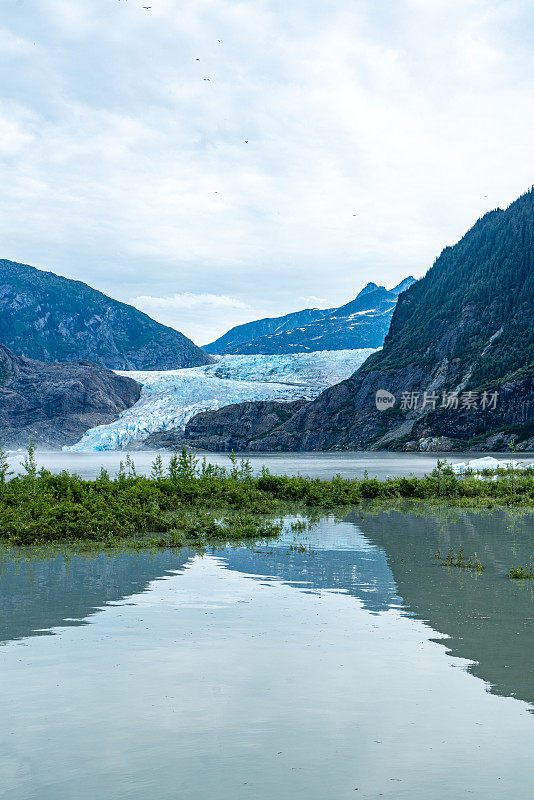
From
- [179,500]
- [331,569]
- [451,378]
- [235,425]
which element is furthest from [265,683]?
[235,425]

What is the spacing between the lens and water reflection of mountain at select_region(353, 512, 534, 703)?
736cm

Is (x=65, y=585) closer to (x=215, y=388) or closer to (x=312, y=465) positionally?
(x=312, y=465)

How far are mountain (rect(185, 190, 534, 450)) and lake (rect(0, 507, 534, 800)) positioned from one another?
342 feet

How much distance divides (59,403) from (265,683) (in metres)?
189

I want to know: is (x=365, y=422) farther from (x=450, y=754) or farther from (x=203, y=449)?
(x=450, y=754)

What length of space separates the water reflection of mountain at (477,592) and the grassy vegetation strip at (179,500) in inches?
159

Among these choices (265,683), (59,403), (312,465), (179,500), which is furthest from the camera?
(59,403)

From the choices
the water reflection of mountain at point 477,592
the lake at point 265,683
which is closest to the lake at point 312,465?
the water reflection of mountain at point 477,592

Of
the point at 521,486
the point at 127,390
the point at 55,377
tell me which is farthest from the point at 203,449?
the point at 521,486

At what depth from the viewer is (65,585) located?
1128 centimetres

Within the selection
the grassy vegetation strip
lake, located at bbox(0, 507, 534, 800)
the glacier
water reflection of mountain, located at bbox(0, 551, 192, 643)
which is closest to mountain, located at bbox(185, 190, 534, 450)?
the glacier

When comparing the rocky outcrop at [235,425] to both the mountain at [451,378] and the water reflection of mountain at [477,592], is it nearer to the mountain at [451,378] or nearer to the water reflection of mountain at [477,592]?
the mountain at [451,378]

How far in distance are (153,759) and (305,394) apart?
154m

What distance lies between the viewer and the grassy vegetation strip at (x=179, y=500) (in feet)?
55.1
